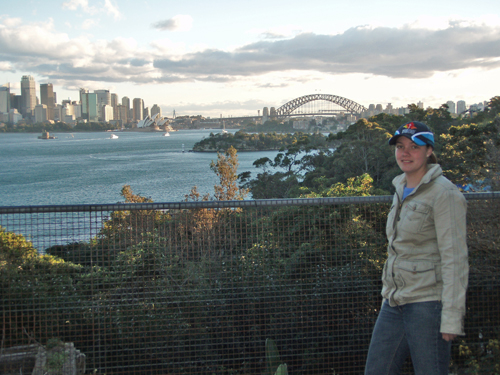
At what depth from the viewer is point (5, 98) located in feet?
488

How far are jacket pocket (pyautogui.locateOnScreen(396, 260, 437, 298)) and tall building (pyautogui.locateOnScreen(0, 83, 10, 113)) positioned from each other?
17011 cm

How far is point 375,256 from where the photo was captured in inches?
124

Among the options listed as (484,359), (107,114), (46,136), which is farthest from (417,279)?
(107,114)

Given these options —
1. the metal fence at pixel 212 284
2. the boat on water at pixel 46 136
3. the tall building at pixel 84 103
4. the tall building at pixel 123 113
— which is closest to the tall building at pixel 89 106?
the tall building at pixel 84 103

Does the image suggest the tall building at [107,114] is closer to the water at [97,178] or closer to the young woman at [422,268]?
the water at [97,178]

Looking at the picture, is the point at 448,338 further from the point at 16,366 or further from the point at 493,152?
the point at 493,152

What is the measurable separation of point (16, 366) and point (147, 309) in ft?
3.05

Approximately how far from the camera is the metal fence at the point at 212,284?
283 cm

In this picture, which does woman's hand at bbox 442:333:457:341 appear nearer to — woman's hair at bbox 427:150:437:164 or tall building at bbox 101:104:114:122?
woman's hair at bbox 427:150:437:164

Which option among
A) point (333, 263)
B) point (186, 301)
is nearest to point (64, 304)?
point (186, 301)

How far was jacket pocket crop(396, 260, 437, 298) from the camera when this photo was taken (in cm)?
202

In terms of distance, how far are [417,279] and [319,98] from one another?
11772 cm

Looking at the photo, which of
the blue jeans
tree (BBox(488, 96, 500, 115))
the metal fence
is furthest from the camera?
tree (BBox(488, 96, 500, 115))

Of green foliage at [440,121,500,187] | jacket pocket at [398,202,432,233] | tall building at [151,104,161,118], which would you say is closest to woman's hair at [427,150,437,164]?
jacket pocket at [398,202,432,233]
